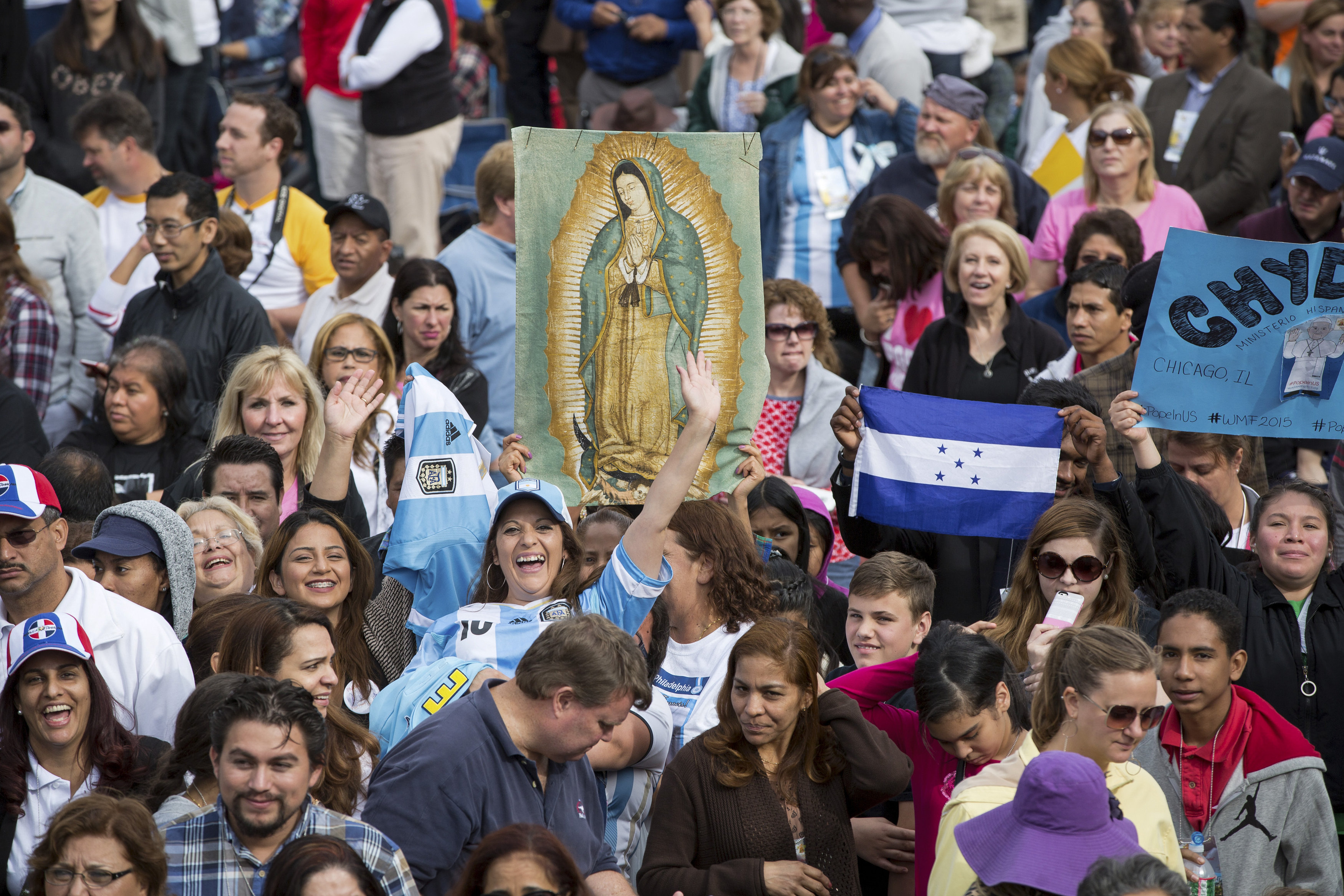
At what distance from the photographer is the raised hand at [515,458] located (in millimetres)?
6043

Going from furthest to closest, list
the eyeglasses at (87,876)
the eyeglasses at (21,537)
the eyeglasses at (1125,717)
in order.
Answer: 1. the eyeglasses at (21,537)
2. the eyeglasses at (1125,717)
3. the eyeglasses at (87,876)

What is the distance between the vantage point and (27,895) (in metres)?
4.06

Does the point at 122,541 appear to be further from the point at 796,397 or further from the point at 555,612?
the point at 796,397

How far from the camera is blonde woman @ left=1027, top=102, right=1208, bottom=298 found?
28.5 feet

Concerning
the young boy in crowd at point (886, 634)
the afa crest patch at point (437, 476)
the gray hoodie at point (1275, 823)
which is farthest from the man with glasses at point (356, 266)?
the gray hoodie at point (1275, 823)

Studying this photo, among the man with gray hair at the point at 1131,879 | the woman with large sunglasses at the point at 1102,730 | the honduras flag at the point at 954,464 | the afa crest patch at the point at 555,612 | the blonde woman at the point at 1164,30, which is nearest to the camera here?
the man with gray hair at the point at 1131,879

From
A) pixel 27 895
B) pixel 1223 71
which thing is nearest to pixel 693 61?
pixel 1223 71

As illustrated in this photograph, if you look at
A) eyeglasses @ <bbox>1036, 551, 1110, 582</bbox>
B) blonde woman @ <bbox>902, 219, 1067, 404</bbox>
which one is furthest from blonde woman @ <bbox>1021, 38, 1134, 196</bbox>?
eyeglasses @ <bbox>1036, 551, 1110, 582</bbox>

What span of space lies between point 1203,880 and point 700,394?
217 centimetres

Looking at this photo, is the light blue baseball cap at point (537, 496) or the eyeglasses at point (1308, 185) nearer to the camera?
the light blue baseball cap at point (537, 496)

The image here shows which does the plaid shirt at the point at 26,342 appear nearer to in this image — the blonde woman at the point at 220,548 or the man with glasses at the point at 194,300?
the man with glasses at the point at 194,300

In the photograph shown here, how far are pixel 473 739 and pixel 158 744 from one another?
1183 millimetres

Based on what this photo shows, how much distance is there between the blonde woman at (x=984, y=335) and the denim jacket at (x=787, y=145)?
6.70ft

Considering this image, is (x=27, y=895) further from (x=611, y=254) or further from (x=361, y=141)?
(x=361, y=141)
